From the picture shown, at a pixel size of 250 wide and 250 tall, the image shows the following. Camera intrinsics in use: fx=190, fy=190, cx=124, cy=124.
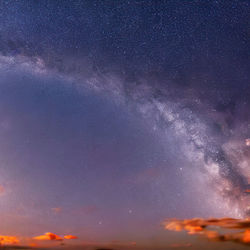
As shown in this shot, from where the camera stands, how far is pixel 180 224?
10.9 metres

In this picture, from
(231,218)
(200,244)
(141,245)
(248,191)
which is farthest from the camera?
(248,191)

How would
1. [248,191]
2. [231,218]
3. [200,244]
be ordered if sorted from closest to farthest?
[231,218] → [200,244] → [248,191]

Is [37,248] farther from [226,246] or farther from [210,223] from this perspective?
[226,246]

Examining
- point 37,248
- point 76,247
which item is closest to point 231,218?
point 76,247

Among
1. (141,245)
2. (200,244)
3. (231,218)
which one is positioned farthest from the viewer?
(141,245)

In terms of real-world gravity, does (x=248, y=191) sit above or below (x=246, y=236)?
above

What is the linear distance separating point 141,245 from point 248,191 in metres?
9.61

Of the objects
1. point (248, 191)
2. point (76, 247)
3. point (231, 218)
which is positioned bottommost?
point (76, 247)

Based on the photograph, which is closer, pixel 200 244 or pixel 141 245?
pixel 200 244

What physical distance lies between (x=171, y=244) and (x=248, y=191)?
327 inches

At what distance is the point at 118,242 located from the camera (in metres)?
11.9

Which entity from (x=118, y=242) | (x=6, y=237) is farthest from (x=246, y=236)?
(x=6, y=237)

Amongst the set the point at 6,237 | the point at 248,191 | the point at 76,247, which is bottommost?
the point at 76,247

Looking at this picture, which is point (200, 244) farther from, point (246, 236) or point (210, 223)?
point (246, 236)
